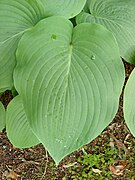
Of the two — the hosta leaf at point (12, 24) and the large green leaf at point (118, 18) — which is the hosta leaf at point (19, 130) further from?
the large green leaf at point (118, 18)

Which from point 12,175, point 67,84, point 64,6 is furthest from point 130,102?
point 12,175

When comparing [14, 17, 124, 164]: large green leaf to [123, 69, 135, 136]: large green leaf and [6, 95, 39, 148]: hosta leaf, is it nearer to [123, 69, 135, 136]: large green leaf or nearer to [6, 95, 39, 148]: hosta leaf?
[123, 69, 135, 136]: large green leaf

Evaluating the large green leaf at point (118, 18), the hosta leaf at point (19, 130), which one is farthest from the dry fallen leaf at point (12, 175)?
the large green leaf at point (118, 18)

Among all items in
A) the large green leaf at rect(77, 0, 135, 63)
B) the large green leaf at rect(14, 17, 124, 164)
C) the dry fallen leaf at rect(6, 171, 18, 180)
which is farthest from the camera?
the dry fallen leaf at rect(6, 171, 18, 180)

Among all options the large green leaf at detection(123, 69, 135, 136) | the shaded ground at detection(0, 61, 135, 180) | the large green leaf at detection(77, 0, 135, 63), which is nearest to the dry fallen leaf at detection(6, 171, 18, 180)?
the shaded ground at detection(0, 61, 135, 180)

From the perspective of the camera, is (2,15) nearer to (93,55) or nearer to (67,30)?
(67,30)
